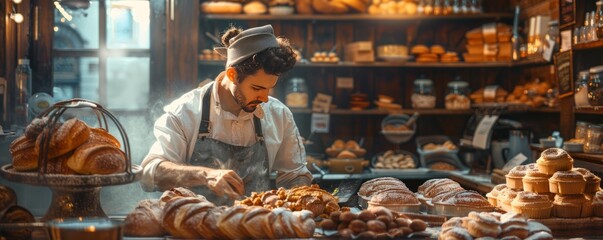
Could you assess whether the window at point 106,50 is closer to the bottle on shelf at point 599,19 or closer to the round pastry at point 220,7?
the round pastry at point 220,7

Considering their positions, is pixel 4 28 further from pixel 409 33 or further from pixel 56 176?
pixel 409 33

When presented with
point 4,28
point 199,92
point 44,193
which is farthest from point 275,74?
point 4,28

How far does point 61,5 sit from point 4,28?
33.1 inches

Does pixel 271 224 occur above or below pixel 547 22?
below

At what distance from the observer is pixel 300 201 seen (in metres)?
2.61

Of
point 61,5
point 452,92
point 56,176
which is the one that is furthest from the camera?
point 452,92

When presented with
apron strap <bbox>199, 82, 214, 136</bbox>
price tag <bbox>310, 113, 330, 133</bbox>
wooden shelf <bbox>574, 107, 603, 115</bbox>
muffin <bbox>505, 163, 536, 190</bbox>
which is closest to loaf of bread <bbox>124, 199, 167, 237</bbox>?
apron strap <bbox>199, 82, 214, 136</bbox>

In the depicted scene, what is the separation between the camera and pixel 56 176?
2234mm

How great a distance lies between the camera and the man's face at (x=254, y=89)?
3.34 m

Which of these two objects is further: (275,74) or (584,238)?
(275,74)

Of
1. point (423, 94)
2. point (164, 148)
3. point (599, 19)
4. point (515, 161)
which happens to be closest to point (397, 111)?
point (423, 94)

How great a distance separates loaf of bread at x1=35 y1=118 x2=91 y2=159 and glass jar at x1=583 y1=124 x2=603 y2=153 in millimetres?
3220

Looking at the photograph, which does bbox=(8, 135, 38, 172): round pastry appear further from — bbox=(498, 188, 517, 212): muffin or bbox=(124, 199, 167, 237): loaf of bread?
bbox=(498, 188, 517, 212): muffin

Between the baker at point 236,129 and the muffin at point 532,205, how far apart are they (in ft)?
4.00
